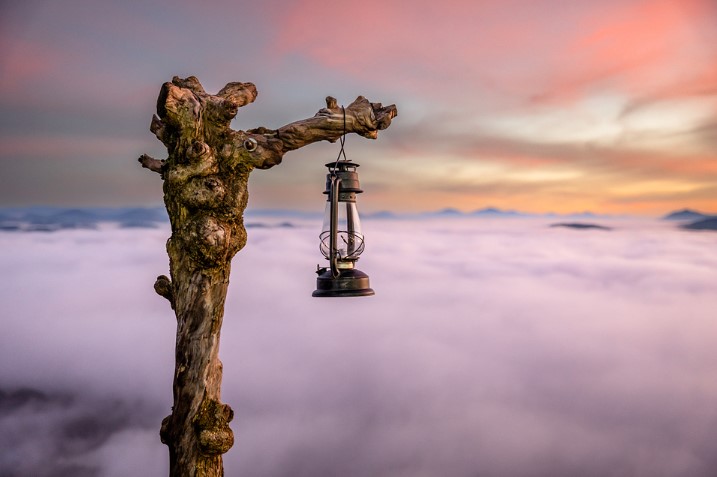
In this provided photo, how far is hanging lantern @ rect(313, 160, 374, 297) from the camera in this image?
14.9 feet

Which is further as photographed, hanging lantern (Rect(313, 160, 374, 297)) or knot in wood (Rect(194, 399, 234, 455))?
knot in wood (Rect(194, 399, 234, 455))

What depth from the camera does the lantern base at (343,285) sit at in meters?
4.52

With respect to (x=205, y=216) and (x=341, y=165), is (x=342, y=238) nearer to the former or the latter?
(x=341, y=165)

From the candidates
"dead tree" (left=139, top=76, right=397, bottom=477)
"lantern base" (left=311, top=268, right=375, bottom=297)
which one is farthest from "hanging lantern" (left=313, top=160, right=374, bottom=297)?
"dead tree" (left=139, top=76, right=397, bottom=477)

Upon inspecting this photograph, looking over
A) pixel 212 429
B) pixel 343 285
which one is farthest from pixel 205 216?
pixel 212 429

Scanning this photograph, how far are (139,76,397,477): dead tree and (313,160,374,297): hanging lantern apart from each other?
0.52m

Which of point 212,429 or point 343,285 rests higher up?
point 343,285

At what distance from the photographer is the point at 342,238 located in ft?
15.7

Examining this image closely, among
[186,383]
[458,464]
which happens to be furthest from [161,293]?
[458,464]

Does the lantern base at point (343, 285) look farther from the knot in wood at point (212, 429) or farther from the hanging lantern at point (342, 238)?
the knot in wood at point (212, 429)

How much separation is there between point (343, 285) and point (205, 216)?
4.46ft

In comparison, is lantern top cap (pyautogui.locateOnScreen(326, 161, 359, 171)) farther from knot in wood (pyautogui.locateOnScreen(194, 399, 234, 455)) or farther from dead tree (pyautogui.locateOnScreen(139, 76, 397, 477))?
knot in wood (pyautogui.locateOnScreen(194, 399, 234, 455))

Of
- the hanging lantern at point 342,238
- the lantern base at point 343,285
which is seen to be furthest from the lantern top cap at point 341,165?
the lantern base at point 343,285

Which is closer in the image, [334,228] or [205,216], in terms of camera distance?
[334,228]
